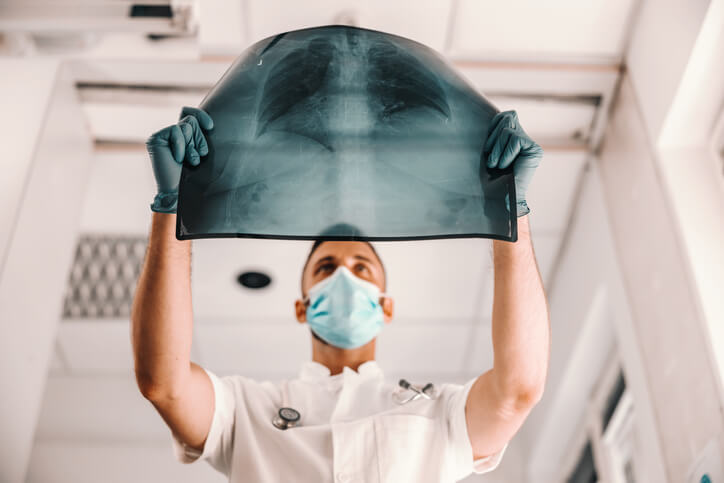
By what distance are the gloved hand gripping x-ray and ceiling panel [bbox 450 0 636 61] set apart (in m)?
1.43

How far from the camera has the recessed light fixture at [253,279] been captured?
379 centimetres

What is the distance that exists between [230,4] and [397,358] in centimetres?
241

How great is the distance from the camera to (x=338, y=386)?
200 cm

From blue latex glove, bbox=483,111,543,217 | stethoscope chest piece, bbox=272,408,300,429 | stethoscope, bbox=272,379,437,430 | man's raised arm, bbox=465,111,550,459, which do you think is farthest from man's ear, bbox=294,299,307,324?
blue latex glove, bbox=483,111,543,217

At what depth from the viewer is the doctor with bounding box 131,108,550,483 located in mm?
1524

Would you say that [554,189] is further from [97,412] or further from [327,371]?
[97,412]

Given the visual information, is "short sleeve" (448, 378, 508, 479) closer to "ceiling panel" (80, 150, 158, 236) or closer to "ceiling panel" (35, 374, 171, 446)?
"ceiling panel" (80, 150, 158, 236)

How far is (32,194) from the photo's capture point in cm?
265

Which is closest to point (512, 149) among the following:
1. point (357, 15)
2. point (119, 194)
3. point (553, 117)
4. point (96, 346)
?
point (357, 15)

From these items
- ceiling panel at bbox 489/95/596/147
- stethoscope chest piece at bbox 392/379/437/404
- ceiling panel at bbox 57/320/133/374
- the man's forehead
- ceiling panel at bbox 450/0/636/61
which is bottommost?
stethoscope chest piece at bbox 392/379/437/404

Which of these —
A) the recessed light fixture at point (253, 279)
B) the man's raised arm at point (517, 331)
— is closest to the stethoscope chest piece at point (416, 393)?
the man's raised arm at point (517, 331)

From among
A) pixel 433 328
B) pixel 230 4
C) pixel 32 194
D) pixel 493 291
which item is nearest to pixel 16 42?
pixel 32 194

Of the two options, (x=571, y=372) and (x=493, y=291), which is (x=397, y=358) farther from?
(x=493, y=291)

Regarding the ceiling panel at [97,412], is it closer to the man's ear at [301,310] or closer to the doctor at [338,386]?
the man's ear at [301,310]
